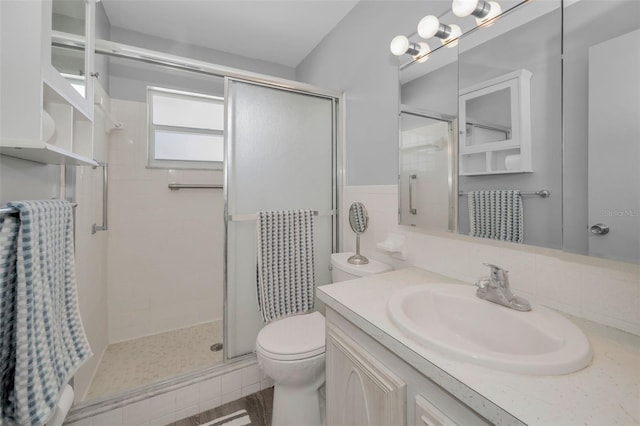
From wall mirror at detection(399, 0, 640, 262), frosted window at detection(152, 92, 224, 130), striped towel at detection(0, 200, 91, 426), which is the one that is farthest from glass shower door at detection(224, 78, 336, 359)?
frosted window at detection(152, 92, 224, 130)

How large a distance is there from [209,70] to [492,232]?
1643 mm

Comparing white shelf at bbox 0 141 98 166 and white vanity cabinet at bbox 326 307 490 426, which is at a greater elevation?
white shelf at bbox 0 141 98 166

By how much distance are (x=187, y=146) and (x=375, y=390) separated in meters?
2.43

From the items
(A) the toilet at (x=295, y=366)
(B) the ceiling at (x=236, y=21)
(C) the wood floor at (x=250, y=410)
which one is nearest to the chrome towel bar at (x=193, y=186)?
(B) the ceiling at (x=236, y=21)

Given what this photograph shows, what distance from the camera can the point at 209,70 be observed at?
1.54 m

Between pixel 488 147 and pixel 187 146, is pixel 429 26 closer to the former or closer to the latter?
A: pixel 488 147

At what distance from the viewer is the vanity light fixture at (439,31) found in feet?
3.88

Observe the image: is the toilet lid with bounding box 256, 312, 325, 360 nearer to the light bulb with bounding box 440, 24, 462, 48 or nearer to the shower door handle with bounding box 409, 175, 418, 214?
the shower door handle with bounding box 409, 175, 418, 214

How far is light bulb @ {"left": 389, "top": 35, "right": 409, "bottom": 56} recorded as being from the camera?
1.36 m

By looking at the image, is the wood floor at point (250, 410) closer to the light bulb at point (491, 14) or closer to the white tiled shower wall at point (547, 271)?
the white tiled shower wall at point (547, 271)

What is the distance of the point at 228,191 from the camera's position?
1584 mm

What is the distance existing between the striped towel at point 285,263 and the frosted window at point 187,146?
1.24m

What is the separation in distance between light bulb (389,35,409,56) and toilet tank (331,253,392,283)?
111 centimetres

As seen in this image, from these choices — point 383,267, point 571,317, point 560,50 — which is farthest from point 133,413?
point 560,50
